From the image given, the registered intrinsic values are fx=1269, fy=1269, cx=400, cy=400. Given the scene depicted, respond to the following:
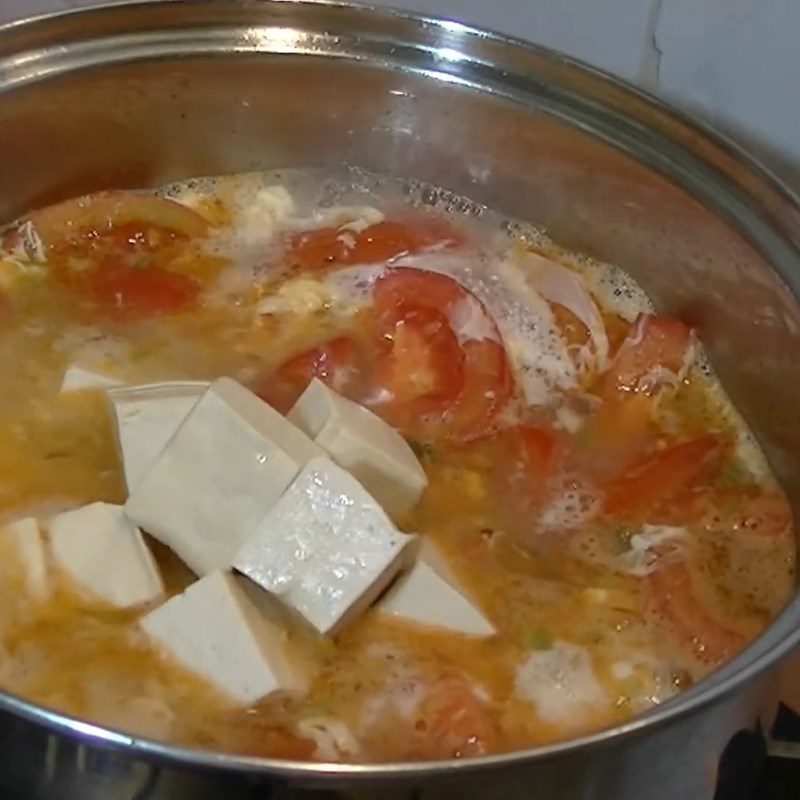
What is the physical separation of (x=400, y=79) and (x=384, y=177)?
0.44 ft

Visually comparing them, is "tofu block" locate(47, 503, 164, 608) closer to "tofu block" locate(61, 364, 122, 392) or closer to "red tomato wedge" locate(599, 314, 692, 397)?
"tofu block" locate(61, 364, 122, 392)

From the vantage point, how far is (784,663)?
30.6 inches

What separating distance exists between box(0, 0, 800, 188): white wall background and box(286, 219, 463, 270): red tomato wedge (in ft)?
0.71

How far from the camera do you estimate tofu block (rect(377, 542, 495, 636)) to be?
0.93m

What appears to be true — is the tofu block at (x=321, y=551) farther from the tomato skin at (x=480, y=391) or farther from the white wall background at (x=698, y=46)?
the white wall background at (x=698, y=46)

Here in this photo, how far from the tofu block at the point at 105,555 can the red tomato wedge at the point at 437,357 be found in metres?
0.29

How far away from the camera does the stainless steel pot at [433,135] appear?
1153mm

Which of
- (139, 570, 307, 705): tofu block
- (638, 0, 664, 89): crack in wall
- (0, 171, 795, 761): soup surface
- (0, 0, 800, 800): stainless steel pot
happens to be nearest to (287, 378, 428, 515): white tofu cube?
(0, 171, 795, 761): soup surface

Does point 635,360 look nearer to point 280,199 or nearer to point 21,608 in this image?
point 280,199

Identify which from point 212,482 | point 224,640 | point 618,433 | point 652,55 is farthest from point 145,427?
point 652,55

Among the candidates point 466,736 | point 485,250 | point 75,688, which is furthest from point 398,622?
point 485,250

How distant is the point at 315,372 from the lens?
116cm

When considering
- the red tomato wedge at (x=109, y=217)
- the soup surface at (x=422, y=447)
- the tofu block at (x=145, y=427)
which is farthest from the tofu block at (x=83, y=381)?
the red tomato wedge at (x=109, y=217)

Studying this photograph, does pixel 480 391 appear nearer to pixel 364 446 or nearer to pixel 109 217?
pixel 364 446
